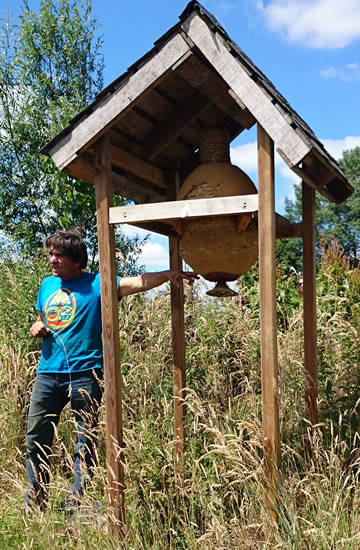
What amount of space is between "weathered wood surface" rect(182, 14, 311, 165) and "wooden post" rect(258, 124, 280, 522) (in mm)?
110

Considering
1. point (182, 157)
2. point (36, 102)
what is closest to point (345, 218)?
point (36, 102)

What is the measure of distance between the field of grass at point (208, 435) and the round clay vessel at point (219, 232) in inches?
30.5

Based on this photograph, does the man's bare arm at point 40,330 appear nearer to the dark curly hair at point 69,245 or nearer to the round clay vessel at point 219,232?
the dark curly hair at point 69,245

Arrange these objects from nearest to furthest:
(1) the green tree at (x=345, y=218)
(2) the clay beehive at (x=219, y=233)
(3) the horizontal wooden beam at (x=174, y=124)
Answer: (2) the clay beehive at (x=219, y=233)
(3) the horizontal wooden beam at (x=174, y=124)
(1) the green tree at (x=345, y=218)

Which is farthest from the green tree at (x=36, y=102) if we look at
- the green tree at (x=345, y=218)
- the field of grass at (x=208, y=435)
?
the green tree at (x=345, y=218)

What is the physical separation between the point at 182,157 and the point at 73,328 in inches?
59.1

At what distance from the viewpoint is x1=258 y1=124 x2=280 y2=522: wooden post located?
8.85 feet

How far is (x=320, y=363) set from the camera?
14.1 feet

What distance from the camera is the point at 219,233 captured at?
313 centimetres

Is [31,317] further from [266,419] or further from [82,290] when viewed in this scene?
[266,419]

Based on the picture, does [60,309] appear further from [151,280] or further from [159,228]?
[159,228]

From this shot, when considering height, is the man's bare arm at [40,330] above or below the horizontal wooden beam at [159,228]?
below

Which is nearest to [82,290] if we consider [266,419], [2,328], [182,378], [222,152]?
[182,378]

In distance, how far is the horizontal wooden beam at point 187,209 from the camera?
276cm
